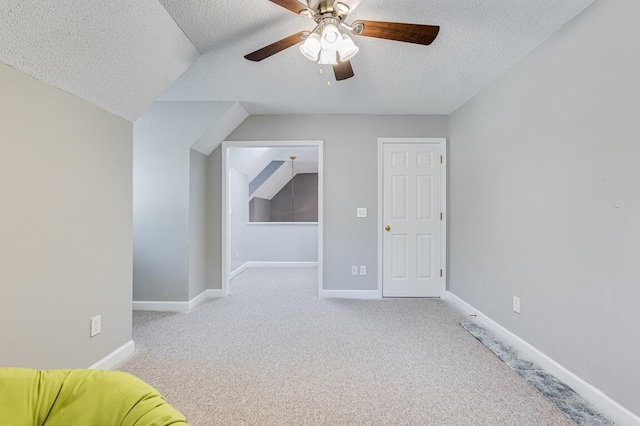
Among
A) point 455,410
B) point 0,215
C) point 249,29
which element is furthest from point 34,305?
point 455,410

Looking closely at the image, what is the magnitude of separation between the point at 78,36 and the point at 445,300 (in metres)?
3.96

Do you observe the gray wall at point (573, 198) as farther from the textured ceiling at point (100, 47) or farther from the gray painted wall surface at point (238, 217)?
the gray painted wall surface at point (238, 217)

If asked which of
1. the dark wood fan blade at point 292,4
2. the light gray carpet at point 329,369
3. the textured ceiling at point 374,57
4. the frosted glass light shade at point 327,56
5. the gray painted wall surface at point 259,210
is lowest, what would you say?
the light gray carpet at point 329,369

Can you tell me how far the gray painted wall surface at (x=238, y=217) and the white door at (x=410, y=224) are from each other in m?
2.53

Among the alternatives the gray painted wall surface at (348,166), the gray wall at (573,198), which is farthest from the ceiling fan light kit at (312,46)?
the gray painted wall surface at (348,166)

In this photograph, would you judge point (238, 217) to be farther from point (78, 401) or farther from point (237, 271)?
point (78, 401)

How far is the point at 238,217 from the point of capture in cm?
543

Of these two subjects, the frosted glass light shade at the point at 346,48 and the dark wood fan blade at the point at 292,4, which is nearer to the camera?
the dark wood fan blade at the point at 292,4

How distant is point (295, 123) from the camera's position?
3727 millimetres

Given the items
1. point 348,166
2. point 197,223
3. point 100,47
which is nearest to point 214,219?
point 197,223

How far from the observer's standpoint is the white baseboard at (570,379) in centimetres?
151

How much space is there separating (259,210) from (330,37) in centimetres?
695

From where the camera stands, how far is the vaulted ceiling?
4.81ft

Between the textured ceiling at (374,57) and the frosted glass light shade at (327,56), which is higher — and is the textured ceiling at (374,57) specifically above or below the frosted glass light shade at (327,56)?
above
